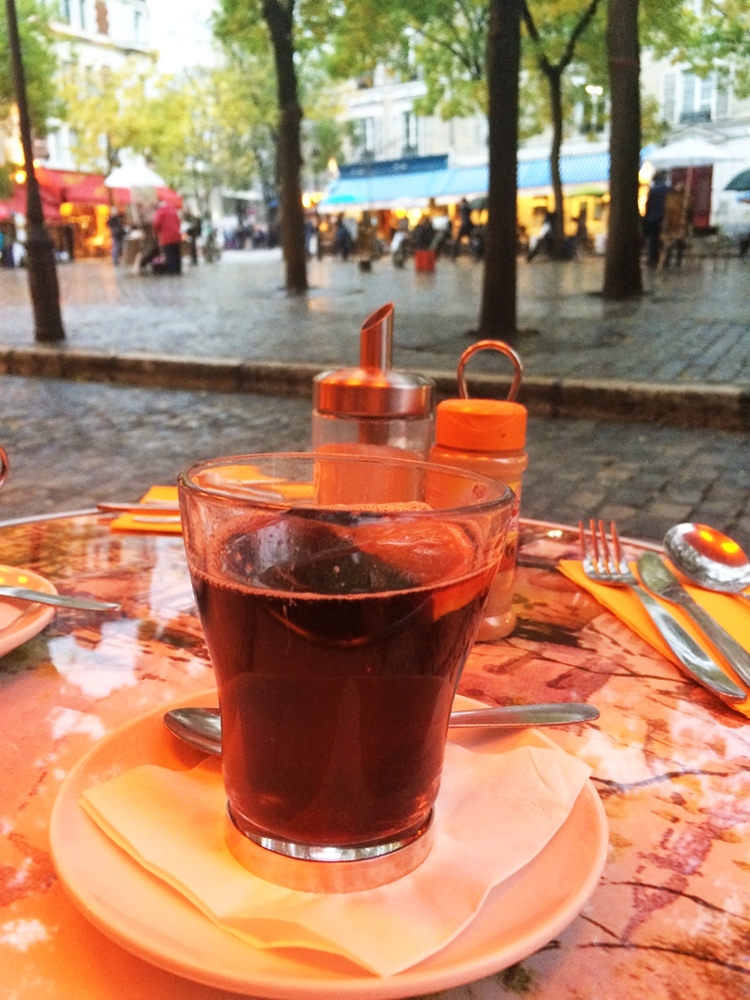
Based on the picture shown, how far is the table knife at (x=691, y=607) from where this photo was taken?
3.30 ft

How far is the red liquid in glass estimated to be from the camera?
0.60 metres

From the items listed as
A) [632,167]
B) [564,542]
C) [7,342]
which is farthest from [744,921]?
[632,167]

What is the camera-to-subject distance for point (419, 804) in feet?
2.13

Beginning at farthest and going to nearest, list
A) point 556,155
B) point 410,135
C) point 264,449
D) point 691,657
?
point 410,135 < point 556,155 < point 264,449 < point 691,657

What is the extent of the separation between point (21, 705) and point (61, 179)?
3693cm

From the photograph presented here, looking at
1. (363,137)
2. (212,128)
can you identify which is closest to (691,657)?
(363,137)

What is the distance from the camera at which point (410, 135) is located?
119ft

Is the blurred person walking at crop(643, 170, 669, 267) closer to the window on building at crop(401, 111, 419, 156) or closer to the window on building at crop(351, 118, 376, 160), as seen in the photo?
the window on building at crop(401, 111, 419, 156)

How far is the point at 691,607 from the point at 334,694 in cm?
71

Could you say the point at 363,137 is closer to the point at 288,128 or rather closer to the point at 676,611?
the point at 288,128

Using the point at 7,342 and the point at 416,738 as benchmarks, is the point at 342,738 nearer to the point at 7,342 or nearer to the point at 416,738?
the point at 416,738

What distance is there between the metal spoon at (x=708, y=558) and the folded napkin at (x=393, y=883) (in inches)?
25.9

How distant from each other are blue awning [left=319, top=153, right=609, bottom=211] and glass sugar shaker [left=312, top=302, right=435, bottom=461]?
29283 millimetres

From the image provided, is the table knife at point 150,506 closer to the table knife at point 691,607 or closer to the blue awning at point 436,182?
the table knife at point 691,607
